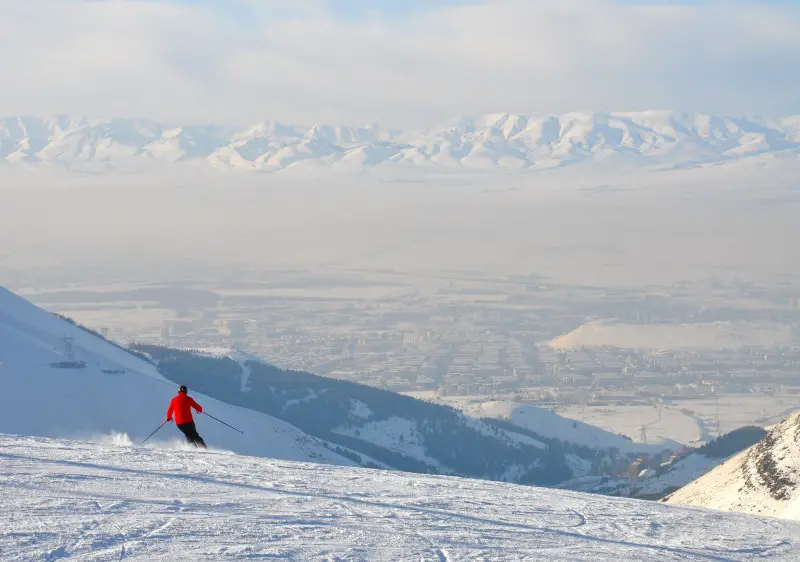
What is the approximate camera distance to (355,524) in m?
17.9

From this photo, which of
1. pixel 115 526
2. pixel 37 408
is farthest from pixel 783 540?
pixel 37 408

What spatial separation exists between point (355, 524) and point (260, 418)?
107350mm

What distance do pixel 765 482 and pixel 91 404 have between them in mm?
67786

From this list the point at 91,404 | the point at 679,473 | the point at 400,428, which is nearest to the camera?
the point at 91,404

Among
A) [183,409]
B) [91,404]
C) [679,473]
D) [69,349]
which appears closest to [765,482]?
[183,409]

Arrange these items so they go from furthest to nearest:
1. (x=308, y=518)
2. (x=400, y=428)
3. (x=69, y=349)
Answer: (x=400, y=428) → (x=69, y=349) → (x=308, y=518)

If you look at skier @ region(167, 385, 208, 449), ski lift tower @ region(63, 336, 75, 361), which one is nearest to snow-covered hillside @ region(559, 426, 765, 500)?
ski lift tower @ region(63, 336, 75, 361)

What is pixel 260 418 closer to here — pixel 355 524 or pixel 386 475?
pixel 386 475

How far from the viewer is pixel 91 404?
10050cm

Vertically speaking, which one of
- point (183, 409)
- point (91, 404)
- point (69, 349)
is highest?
point (183, 409)

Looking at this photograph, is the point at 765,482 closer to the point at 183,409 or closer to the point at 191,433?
the point at 191,433

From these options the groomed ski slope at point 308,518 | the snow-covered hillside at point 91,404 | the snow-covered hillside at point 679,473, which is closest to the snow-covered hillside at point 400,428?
the snow-covered hillside at point 679,473

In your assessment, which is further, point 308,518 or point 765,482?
point 765,482

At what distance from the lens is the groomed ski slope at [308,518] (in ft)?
51.4
